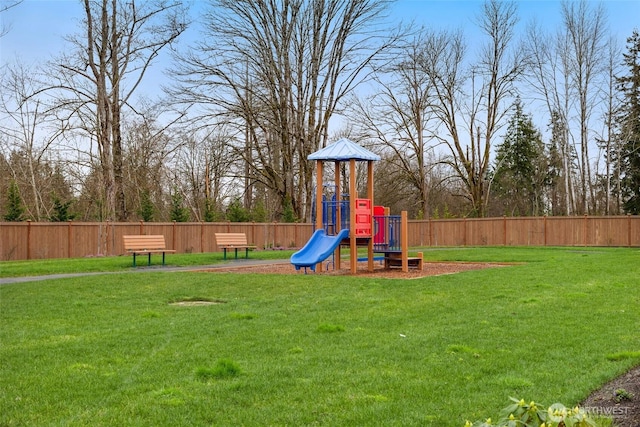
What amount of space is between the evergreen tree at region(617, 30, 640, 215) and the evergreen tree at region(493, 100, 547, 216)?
344 inches

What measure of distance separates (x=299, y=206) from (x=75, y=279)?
77.4 feet

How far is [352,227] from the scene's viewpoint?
660 inches

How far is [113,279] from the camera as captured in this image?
13922 mm

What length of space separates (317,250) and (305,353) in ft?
34.8

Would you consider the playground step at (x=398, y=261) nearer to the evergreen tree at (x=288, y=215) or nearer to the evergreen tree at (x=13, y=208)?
the evergreen tree at (x=13, y=208)

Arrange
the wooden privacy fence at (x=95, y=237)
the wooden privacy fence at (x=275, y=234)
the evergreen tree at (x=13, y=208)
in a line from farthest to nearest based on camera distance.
Result: the evergreen tree at (x=13, y=208) → the wooden privacy fence at (x=275, y=234) → the wooden privacy fence at (x=95, y=237)

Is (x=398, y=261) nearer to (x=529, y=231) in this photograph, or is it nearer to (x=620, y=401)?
(x=620, y=401)

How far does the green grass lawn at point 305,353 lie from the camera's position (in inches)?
180

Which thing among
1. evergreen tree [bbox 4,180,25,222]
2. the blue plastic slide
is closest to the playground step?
the blue plastic slide

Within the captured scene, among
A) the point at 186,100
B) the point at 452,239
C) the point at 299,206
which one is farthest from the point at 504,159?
the point at 186,100

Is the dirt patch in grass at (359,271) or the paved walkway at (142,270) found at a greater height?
the paved walkway at (142,270)

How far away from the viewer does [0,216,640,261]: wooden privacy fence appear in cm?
2414

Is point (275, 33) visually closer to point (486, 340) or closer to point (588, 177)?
point (588, 177)

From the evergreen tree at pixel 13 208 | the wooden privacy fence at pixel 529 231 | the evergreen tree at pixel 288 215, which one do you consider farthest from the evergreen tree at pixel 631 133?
the evergreen tree at pixel 13 208
